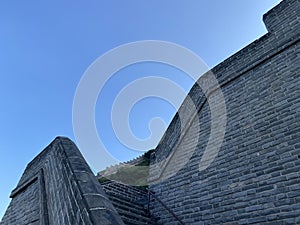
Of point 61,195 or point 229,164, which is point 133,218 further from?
point 61,195

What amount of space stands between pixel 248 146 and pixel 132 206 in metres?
2.38

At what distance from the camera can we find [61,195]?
10.0 ft

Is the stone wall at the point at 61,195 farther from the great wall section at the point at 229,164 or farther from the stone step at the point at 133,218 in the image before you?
the stone step at the point at 133,218

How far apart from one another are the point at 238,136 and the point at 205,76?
73.4 inches

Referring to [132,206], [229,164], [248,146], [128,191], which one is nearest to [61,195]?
[132,206]

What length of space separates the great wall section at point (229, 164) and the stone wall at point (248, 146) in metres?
0.02

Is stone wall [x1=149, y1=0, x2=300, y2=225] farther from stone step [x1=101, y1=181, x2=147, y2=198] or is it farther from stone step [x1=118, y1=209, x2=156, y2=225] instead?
stone step [x1=101, y1=181, x2=147, y2=198]

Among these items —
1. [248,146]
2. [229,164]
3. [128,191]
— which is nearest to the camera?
[248,146]

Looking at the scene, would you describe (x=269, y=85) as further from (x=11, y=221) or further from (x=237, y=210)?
(x=11, y=221)

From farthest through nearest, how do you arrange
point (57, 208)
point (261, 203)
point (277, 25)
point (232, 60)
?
1. point (232, 60)
2. point (277, 25)
3. point (261, 203)
4. point (57, 208)

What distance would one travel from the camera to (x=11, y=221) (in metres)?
4.77

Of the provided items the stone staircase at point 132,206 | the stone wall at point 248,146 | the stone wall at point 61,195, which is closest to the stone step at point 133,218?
the stone staircase at point 132,206

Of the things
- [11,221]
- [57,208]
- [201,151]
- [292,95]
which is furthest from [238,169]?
[11,221]

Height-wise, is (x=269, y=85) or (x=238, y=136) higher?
(x=269, y=85)
